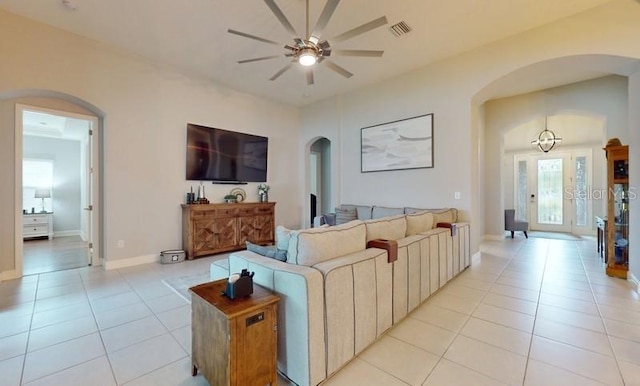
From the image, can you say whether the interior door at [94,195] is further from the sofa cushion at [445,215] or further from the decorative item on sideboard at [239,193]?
the sofa cushion at [445,215]

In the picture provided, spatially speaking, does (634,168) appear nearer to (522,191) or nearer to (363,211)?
(363,211)

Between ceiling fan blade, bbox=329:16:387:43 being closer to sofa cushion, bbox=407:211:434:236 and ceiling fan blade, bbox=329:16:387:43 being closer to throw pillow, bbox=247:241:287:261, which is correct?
sofa cushion, bbox=407:211:434:236

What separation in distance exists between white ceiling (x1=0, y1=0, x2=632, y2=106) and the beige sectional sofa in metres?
2.66

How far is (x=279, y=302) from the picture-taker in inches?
64.1

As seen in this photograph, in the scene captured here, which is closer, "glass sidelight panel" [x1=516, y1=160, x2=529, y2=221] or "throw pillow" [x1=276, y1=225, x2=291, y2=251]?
"throw pillow" [x1=276, y1=225, x2=291, y2=251]

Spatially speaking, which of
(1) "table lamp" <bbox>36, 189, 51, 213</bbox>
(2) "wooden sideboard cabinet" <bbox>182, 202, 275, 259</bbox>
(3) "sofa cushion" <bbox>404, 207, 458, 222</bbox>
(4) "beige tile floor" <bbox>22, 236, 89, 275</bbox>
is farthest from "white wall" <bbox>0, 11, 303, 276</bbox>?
(1) "table lamp" <bbox>36, 189, 51, 213</bbox>

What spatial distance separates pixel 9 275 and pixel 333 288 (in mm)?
4650

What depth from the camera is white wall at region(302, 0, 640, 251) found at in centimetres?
322

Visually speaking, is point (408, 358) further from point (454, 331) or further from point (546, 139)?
point (546, 139)

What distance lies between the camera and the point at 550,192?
7.54 m

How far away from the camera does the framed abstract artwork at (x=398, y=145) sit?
186 inches

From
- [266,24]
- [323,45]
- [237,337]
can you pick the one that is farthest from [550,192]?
[237,337]

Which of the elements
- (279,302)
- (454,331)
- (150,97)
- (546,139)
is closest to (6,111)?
(150,97)

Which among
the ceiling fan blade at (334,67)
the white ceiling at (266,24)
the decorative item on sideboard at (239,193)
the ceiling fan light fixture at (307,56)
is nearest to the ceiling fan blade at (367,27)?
the ceiling fan light fixture at (307,56)
